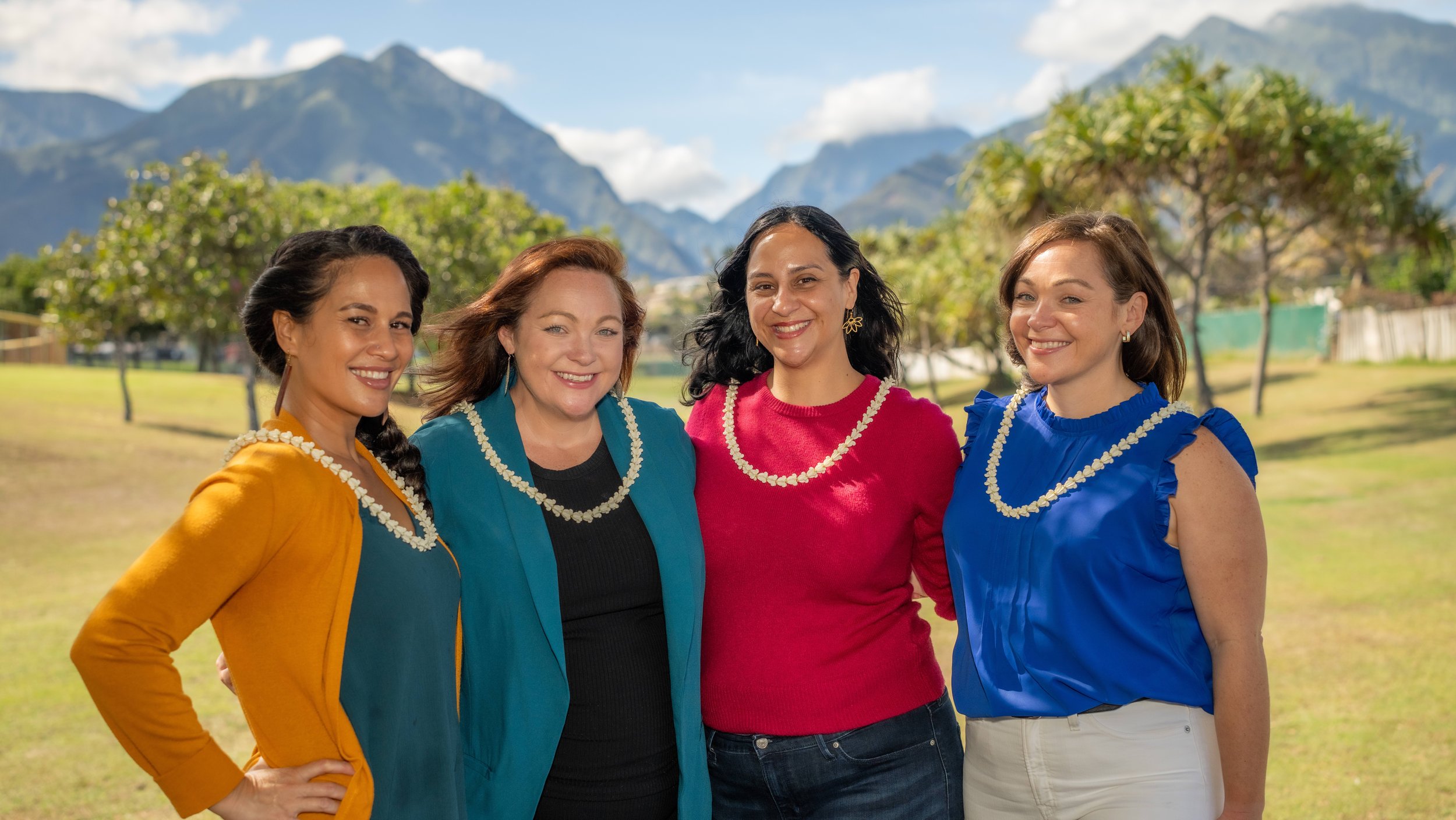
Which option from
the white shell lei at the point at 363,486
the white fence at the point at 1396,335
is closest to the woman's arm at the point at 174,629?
the white shell lei at the point at 363,486

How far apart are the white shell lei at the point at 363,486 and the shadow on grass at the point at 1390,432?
18.2 metres

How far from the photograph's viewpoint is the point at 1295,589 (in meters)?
9.52

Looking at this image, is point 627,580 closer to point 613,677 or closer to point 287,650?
point 613,677

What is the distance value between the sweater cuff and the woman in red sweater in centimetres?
129

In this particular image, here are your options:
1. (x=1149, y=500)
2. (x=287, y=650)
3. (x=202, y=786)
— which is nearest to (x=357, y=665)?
(x=287, y=650)

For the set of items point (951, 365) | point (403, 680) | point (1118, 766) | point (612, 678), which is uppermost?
point (403, 680)

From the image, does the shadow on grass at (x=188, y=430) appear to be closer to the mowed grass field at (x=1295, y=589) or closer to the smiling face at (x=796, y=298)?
the mowed grass field at (x=1295, y=589)

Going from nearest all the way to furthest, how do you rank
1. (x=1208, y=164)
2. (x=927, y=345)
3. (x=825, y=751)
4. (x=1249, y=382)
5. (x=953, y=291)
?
Result: 1. (x=825, y=751)
2. (x=1208, y=164)
3. (x=1249, y=382)
4. (x=953, y=291)
5. (x=927, y=345)

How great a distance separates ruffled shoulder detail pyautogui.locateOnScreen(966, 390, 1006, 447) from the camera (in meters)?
3.15

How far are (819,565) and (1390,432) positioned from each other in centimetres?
1948

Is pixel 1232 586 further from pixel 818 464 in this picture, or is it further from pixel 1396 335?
pixel 1396 335

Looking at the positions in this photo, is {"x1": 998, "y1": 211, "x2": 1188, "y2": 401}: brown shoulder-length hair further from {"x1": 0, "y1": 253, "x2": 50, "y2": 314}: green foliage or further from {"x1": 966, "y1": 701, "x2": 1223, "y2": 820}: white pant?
{"x1": 0, "y1": 253, "x2": 50, "y2": 314}: green foliage

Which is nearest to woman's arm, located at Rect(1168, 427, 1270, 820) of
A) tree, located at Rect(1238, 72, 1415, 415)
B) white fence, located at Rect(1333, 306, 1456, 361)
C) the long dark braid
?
the long dark braid

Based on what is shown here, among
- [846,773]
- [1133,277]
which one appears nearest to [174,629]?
[846,773]
